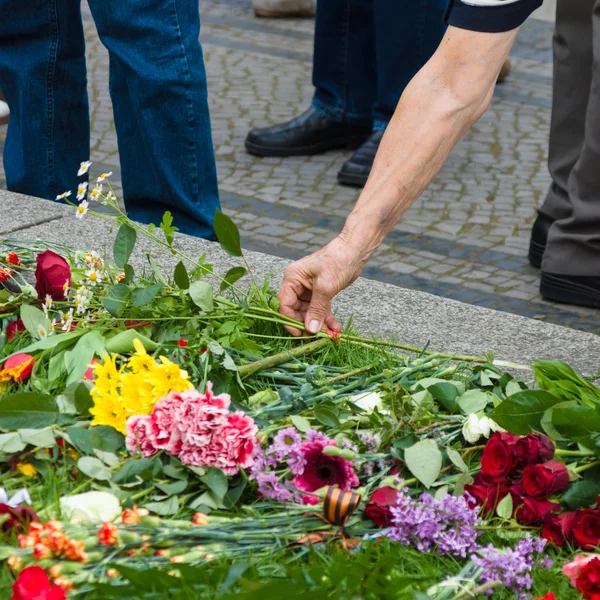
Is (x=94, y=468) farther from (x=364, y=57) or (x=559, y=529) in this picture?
(x=364, y=57)

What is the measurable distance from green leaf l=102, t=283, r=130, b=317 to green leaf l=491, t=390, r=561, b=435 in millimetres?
763

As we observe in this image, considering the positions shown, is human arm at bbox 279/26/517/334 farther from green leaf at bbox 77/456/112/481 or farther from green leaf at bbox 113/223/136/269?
green leaf at bbox 77/456/112/481

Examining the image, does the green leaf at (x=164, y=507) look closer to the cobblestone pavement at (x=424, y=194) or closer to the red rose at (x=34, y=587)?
the red rose at (x=34, y=587)

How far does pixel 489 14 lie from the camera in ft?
6.41

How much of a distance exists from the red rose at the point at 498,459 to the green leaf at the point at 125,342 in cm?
64

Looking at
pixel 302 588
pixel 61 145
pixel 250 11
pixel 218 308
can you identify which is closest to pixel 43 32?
pixel 61 145

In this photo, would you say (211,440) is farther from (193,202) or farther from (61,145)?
(61,145)

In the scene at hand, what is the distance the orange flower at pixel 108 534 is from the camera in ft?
4.43

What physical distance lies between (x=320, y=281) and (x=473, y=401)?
1.33 feet

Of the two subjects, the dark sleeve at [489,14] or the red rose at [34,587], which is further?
the dark sleeve at [489,14]

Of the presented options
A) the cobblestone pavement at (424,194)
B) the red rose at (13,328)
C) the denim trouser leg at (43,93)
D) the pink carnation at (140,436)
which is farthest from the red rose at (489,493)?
the denim trouser leg at (43,93)

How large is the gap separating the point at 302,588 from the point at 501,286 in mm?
2577

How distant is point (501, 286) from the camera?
369 centimetres

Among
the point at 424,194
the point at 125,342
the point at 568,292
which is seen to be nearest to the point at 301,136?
the point at 424,194
